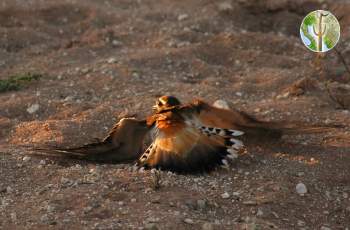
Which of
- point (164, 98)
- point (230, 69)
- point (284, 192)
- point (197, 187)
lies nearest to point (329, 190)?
point (284, 192)

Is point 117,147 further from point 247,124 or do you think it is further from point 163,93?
point 163,93

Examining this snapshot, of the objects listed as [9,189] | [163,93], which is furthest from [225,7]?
[9,189]

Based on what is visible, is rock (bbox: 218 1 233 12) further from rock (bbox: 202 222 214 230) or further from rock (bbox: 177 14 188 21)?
rock (bbox: 202 222 214 230)

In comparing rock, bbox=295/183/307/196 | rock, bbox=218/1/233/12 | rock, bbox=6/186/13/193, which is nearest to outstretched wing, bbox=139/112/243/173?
rock, bbox=295/183/307/196

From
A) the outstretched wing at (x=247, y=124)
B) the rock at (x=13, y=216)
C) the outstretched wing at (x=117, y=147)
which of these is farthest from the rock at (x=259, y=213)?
the rock at (x=13, y=216)

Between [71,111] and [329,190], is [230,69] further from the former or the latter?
[329,190]

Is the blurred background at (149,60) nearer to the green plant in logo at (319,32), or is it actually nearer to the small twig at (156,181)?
the green plant in logo at (319,32)
